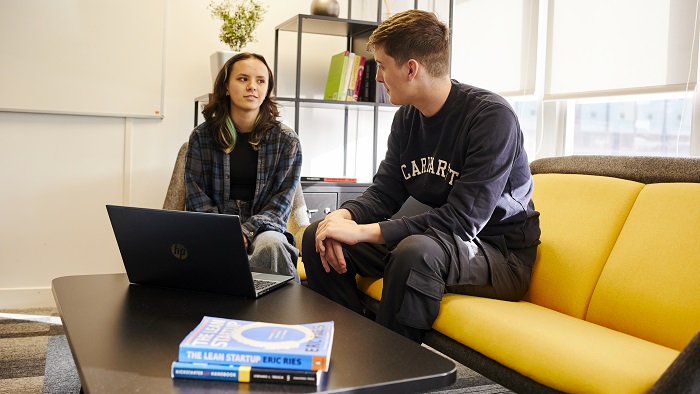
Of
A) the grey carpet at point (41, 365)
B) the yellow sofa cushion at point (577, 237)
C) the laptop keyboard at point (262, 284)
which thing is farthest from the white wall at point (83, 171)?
the yellow sofa cushion at point (577, 237)

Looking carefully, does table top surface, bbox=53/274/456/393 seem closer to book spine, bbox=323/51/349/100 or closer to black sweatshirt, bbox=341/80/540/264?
black sweatshirt, bbox=341/80/540/264

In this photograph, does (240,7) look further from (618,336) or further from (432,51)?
(618,336)

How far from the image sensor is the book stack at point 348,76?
11.2 feet

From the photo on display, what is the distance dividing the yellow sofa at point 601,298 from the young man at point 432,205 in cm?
8

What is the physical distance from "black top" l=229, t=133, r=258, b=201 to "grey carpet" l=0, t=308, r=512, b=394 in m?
0.88

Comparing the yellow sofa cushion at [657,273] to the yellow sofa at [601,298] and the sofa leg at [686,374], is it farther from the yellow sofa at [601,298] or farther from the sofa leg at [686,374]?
the sofa leg at [686,374]

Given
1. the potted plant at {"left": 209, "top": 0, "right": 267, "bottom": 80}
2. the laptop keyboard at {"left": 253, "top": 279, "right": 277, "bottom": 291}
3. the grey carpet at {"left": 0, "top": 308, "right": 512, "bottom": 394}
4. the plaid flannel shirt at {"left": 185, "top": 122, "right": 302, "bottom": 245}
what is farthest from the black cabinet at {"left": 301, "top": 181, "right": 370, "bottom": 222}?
the laptop keyboard at {"left": 253, "top": 279, "right": 277, "bottom": 291}

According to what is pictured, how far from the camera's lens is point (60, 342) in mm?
2777

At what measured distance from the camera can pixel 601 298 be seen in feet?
6.07

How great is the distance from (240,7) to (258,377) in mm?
2627

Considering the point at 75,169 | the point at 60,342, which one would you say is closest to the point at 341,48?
the point at 75,169

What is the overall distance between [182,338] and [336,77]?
2392mm

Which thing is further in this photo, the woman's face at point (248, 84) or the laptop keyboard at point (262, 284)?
the woman's face at point (248, 84)

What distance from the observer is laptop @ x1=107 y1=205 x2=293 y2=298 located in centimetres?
152
